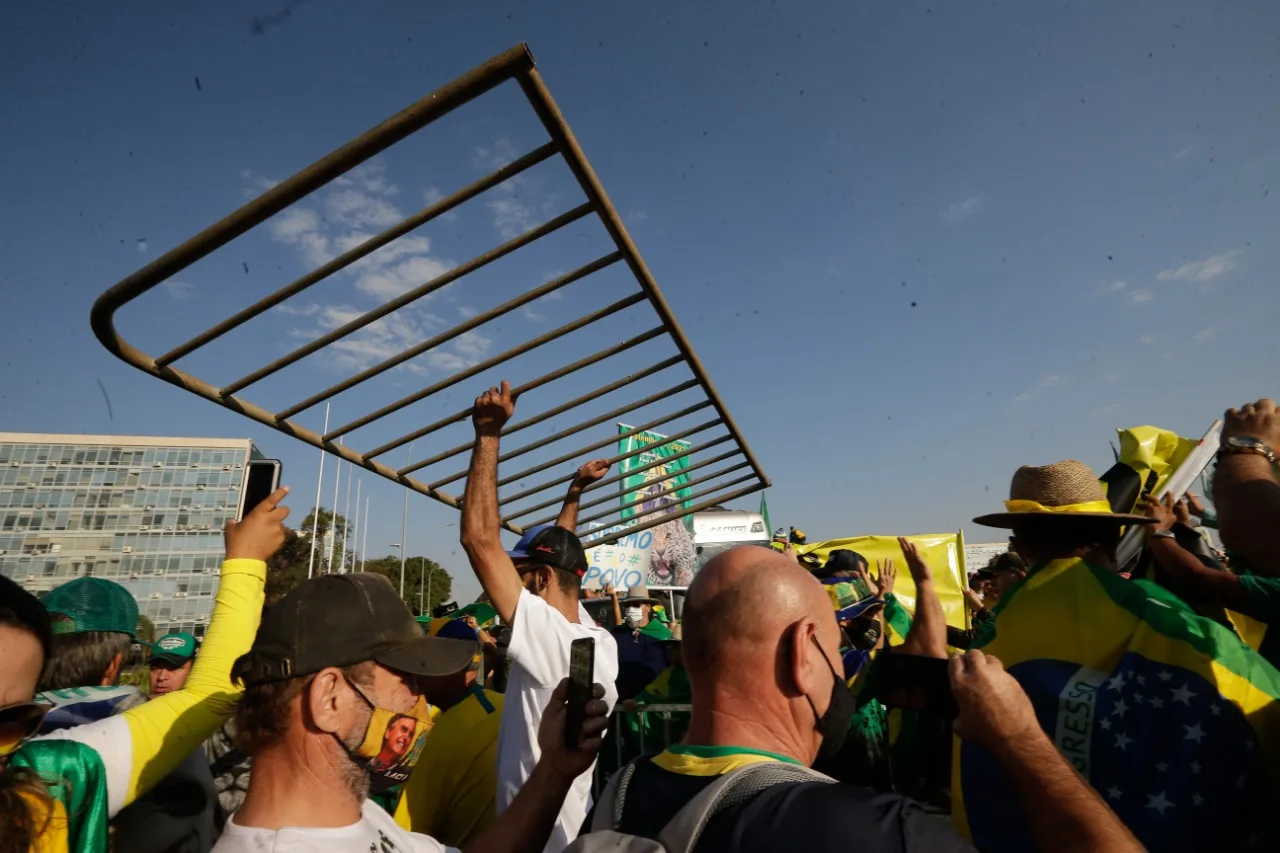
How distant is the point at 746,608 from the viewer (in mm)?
1812

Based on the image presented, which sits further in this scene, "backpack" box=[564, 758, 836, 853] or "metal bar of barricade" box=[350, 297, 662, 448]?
"metal bar of barricade" box=[350, 297, 662, 448]

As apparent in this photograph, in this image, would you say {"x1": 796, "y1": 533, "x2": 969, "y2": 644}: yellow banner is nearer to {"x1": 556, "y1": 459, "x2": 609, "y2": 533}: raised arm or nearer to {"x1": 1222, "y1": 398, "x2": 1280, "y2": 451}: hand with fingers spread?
{"x1": 556, "y1": 459, "x2": 609, "y2": 533}: raised arm

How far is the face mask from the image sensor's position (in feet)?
6.22

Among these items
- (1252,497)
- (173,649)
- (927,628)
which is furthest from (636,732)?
(1252,497)

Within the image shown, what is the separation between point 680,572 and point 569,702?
29985 mm

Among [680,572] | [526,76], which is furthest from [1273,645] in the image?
[680,572]

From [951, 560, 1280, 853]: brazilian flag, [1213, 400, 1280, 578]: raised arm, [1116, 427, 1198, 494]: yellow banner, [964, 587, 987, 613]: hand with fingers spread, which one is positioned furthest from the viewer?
[964, 587, 987, 613]: hand with fingers spread

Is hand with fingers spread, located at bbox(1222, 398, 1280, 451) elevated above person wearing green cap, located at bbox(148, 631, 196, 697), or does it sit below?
above

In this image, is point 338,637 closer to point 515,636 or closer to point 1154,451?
point 515,636

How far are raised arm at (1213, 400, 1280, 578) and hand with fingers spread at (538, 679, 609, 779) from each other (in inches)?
87.7

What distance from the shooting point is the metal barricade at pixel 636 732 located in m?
5.32

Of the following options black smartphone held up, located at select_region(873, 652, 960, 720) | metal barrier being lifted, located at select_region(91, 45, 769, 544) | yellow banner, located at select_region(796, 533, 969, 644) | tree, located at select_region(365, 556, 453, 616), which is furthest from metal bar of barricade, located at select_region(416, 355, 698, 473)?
tree, located at select_region(365, 556, 453, 616)

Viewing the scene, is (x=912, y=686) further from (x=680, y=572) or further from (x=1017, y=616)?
(x=680, y=572)

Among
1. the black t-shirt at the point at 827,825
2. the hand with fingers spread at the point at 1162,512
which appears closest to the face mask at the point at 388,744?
the black t-shirt at the point at 827,825
